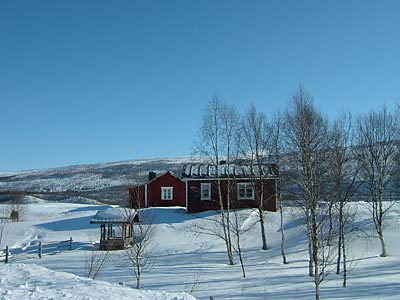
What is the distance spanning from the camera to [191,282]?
685 inches

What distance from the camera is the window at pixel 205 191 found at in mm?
36031

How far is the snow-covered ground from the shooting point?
1039 centimetres

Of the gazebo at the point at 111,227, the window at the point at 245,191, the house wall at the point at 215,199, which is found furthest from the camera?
the window at the point at 245,191

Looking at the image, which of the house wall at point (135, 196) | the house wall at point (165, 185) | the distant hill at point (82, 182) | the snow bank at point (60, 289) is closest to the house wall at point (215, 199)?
the house wall at point (135, 196)

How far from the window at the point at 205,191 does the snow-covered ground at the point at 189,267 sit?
1693 mm

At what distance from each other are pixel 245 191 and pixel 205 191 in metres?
3.42

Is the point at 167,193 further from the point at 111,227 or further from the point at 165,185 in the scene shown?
the point at 111,227

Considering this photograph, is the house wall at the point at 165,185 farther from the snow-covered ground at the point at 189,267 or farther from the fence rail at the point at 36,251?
the fence rail at the point at 36,251

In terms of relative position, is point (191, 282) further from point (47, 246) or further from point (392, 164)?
point (47, 246)

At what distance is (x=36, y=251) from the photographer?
2964 centimetres

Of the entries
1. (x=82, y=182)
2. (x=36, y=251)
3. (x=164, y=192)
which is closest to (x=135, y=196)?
(x=36, y=251)

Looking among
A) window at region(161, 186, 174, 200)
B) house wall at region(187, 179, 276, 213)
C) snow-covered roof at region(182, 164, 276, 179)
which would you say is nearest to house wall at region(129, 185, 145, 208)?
window at region(161, 186, 174, 200)

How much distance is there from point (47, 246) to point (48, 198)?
195 feet

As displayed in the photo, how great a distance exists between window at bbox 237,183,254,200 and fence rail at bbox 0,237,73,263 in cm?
1397
